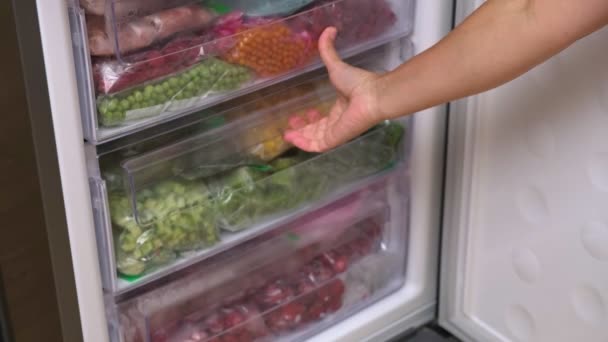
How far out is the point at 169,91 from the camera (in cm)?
106

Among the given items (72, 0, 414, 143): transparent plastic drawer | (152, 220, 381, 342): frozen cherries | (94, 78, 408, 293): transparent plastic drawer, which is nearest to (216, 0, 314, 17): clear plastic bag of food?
(72, 0, 414, 143): transparent plastic drawer

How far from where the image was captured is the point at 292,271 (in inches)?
54.2

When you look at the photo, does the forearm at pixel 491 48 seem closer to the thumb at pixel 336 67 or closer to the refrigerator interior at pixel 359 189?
the thumb at pixel 336 67

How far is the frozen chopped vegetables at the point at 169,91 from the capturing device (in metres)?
1.01

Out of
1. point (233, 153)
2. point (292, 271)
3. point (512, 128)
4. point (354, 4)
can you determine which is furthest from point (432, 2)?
point (292, 271)

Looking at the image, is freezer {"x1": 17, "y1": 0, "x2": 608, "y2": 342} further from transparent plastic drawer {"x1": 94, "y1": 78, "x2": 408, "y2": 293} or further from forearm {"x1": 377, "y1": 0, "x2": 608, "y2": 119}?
forearm {"x1": 377, "y1": 0, "x2": 608, "y2": 119}

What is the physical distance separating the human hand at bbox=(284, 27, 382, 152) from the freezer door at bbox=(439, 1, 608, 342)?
0.23m

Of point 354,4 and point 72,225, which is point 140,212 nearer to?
point 72,225

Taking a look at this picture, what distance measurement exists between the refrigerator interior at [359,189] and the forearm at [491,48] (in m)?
0.26

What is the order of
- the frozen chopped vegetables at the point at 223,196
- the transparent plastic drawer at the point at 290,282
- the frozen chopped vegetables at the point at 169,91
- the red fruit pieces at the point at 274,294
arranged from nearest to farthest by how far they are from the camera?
the frozen chopped vegetables at the point at 169,91
the frozen chopped vegetables at the point at 223,196
the transparent plastic drawer at the point at 290,282
the red fruit pieces at the point at 274,294

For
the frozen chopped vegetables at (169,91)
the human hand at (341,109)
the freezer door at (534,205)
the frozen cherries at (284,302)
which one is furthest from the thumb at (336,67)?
the frozen cherries at (284,302)

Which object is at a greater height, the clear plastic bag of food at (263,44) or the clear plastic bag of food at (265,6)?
the clear plastic bag of food at (265,6)

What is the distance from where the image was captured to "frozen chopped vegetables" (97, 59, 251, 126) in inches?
39.9

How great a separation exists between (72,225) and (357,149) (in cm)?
50
